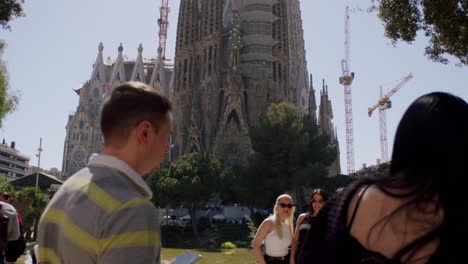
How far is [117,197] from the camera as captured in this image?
1.58 metres

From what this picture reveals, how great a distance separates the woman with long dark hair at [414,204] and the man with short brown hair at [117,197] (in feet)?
2.23

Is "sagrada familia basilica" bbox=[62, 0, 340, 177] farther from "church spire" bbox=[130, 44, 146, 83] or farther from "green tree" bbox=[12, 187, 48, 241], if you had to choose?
"church spire" bbox=[130, 44, 146, 83]

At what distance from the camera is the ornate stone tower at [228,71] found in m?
44.9

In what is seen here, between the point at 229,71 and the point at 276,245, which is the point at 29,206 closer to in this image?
the point at 276,245

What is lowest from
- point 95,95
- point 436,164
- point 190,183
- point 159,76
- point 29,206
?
point 29,206

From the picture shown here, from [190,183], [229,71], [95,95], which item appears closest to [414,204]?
[190,183]

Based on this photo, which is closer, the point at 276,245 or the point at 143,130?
the point at 143,130

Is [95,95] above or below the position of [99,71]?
below

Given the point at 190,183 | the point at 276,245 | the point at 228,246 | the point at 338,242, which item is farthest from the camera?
the point at 190,183

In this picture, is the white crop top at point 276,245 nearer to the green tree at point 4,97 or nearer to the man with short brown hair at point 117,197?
the man with short brown hair at point 117,197

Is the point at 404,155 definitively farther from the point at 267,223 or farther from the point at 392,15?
the point at 392,15

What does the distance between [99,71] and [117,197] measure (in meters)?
79.0

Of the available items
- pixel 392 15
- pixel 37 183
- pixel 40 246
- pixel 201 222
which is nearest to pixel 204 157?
pixel 201 222

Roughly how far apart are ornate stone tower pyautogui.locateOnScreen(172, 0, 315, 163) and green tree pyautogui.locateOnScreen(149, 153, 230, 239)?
876 cm
